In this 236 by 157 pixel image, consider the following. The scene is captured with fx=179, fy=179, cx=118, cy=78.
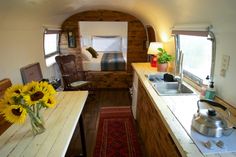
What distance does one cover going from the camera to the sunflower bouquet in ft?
3.82

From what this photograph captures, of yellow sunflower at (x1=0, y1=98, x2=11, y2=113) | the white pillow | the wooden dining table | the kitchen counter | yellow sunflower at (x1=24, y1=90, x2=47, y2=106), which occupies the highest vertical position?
the white pillow

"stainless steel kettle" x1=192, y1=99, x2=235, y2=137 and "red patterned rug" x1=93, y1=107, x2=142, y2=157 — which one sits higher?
"stainless steel kettle" x1=192, y1=99, x2=235, y2=137

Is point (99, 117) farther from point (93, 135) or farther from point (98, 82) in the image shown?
point (98, 82)

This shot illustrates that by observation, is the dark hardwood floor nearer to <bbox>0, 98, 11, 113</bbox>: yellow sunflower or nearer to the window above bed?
<bbox>0, 98, 11, 113</bbox>: yellow sunflower

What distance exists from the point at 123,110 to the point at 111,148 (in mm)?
1281

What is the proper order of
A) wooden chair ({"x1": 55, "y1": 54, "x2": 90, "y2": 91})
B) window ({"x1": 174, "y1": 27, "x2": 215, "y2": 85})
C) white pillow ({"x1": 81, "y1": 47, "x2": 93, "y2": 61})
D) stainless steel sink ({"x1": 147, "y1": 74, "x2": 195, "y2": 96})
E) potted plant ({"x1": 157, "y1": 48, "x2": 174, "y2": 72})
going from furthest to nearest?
white pillow ({"x1": 81, "y1": 47, "x2": 93, "y2": 61}), wooden chair ({"x1": 55, "y1": 54, "x2": 90, "y2": 91}), potted plant ({"x1": 157, "y1": 48, "x2": 174, "y2": 72}), stainless steel sink ({"x1": 147, "y1": 74, "x2": 195, "y2": 96}), window ({"x1": 174, "y1": 27, "x2": 215, "y2": 85})

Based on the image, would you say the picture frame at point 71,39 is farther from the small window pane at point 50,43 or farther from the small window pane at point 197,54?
the small window pane at point 197,54

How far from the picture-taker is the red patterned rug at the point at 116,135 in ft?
8.05

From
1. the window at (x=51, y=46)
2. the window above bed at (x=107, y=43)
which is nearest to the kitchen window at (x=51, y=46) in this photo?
the window at (x=51, y=46)

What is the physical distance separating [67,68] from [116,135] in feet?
7.25

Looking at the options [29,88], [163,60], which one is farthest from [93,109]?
[29,88]

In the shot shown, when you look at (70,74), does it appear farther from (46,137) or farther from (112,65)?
(46,137)

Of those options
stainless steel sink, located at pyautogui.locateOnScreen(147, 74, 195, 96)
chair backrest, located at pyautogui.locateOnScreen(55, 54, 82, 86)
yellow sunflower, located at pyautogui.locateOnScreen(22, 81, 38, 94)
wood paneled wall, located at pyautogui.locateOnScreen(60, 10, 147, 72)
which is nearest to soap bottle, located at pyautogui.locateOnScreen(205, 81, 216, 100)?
stainless steel sink, located at pyautogui.locateOnScreen(147, 74, 195, 96)

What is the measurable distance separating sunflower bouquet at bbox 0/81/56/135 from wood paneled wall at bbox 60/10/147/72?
3.88 meters
